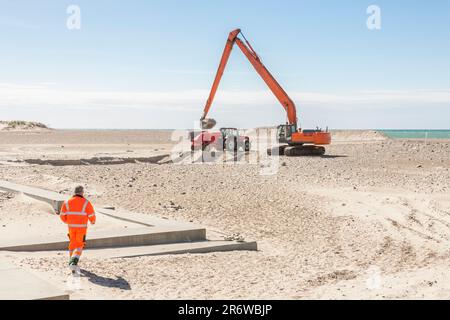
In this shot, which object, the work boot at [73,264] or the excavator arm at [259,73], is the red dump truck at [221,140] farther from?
the work boot at [73,264]

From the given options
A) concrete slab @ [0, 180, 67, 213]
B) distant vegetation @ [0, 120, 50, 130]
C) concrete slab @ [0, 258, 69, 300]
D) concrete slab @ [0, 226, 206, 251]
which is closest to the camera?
concrete slab @ [0, 258, 69, 300]

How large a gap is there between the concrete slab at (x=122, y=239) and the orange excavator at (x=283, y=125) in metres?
21.4

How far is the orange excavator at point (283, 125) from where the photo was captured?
32125mm

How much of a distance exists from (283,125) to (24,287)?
26.6m

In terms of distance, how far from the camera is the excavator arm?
1291 inches

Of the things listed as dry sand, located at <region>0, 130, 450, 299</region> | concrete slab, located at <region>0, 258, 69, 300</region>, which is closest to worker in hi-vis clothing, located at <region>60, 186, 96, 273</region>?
dry sand, located at <region>0, 130, 450, 299</region>

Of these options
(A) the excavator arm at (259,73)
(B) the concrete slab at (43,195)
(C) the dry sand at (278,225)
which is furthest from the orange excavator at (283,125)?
(B) the concrete slab at (43,195)

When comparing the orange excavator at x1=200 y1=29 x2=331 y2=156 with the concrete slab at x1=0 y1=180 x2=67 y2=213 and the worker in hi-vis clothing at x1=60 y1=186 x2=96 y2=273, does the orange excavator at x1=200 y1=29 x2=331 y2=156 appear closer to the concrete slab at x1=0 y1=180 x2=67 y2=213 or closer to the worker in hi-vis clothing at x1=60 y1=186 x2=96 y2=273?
the concrete slab at x1=0 y1=180 x2=67 y2=213

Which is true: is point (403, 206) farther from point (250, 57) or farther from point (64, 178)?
point (250, 57)

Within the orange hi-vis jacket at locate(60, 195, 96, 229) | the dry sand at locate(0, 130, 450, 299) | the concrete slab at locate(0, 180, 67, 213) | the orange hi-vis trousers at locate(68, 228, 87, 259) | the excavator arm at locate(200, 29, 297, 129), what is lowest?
the dry sand at locate(0, 130, 450, 299)

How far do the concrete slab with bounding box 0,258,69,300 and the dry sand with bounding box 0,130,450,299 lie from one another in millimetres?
468

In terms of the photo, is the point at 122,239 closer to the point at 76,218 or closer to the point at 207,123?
the point at 76,218

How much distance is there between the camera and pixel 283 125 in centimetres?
3297
